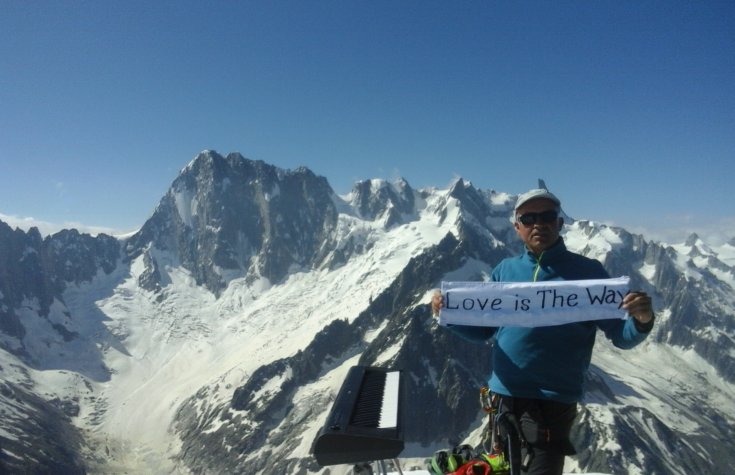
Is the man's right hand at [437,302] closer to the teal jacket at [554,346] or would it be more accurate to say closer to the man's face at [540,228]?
the teal jacket at [554,346]

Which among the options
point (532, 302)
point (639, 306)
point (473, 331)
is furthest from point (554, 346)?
point (473, 331)

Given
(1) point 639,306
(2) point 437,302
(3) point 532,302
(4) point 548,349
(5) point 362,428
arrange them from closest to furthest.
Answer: (1) point 639,306 < (5) point 362,428 < (4) point 548,349 < (3) point 532,302 < (2) point 437,302

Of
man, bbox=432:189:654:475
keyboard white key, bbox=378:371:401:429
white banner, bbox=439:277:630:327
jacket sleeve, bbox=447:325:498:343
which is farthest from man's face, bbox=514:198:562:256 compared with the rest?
keyboard white key, bbox=378:371:401:429

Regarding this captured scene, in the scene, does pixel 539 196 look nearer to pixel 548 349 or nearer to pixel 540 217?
pixel 540 217

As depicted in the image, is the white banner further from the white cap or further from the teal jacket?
the white cap

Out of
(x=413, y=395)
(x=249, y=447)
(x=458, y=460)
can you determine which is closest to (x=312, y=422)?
(x=249, y=447)

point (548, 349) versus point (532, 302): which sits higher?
point (532, 302)
